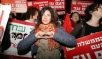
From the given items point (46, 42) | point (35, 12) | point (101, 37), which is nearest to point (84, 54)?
point (101, 37)

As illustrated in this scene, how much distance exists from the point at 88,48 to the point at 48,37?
23.3 inches

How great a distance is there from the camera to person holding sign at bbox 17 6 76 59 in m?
2.51

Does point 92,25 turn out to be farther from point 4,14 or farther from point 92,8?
point 4,14

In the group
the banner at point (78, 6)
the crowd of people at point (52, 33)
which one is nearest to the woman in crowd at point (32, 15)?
the crowd of people at point (52, 33)

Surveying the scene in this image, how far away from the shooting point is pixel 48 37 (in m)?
2.52

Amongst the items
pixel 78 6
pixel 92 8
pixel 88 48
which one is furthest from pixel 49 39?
pixel 78 6

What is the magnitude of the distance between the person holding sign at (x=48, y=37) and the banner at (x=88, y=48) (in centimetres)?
18

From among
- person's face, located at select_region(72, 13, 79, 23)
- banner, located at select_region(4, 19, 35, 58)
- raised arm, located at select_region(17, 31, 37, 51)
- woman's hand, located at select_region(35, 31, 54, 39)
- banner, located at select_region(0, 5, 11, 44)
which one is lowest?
person's face, located at select_region(72, 13, 79, 23)

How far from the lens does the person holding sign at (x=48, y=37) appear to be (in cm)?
251

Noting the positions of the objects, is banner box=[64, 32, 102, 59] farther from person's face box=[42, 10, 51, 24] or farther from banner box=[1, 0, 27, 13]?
banner box=[1, 0, 27, 13]

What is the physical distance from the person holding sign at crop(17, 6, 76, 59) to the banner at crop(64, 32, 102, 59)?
18 cm

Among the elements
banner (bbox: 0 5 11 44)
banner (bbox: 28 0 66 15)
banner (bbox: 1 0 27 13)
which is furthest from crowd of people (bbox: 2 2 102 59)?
banner (bbox: 28 0 66 15)

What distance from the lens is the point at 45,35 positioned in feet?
8.23

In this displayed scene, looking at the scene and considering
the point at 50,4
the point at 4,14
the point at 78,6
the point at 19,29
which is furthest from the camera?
the point at 78,6
